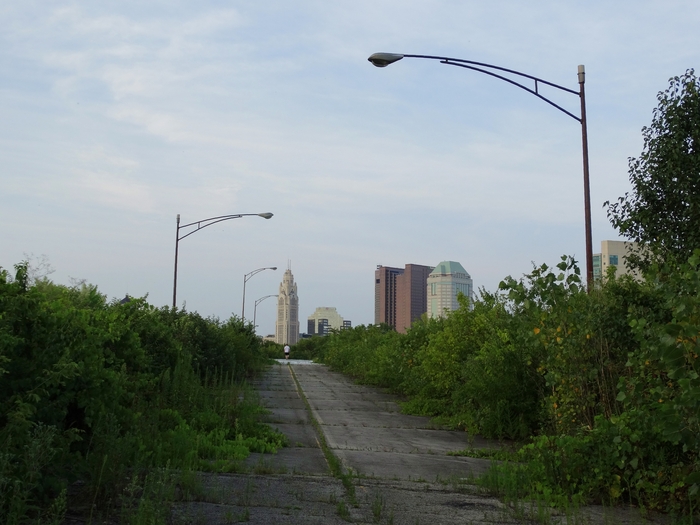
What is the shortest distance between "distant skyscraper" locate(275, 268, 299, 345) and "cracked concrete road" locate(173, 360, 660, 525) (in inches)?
6102

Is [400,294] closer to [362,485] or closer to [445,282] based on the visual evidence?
[445,282]

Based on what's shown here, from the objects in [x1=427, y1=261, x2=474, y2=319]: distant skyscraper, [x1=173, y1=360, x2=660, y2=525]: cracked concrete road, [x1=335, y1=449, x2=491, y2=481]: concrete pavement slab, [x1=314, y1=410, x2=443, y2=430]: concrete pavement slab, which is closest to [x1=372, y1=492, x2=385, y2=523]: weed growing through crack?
[x1=173, y1=360, x2=660, y2=525]: cracked concrete road

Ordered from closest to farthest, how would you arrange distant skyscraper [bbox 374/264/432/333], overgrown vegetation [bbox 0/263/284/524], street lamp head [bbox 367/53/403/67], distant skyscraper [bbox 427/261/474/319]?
overgrown vegetation [bbox 0/263/284/524]
street lamp head [bbox 367/53/403/67]
distant skyscraper [bbox 427/261/474/319]
distant skyscraper [bbox 374/264/432/333]

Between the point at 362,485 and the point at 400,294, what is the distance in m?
102

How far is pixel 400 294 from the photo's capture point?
11050 cm

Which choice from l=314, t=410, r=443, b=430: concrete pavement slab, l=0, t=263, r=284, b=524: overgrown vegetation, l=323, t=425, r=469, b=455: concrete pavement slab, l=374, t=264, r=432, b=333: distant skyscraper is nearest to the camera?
l=0, t=263, r=284, b=524: overgrown vegetation

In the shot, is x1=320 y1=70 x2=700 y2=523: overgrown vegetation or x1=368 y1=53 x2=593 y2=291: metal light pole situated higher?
x1=368 y1=53 x2=593 y2=291: metal light pole

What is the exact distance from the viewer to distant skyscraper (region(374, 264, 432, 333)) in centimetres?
9769

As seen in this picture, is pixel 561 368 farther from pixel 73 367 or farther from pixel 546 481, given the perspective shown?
pixel 73 367

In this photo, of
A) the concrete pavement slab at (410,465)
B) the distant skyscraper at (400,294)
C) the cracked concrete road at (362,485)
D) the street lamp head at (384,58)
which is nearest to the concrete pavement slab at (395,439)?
the cracked concrete road at (362,485)

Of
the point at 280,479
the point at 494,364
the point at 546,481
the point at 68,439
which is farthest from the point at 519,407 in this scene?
the point at 68,439

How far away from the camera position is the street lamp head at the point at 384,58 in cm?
1409

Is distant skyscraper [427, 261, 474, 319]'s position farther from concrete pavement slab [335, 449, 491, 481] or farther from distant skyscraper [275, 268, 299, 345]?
distant skyscraper [275, 268, 299, 345]

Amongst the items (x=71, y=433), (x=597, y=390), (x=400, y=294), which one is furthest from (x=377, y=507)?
(x=400, y=294)
